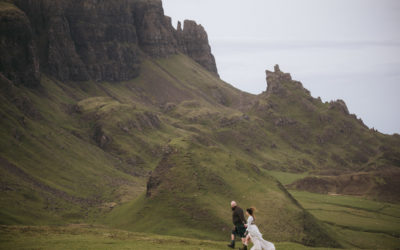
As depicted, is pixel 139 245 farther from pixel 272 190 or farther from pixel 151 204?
pixel 272 190

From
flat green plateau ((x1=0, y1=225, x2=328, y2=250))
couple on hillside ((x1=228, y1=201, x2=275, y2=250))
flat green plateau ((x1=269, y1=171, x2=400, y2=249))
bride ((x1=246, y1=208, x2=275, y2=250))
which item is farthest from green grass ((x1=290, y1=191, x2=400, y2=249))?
bride ((x1=246, y1=208, x2=275, y2=250))

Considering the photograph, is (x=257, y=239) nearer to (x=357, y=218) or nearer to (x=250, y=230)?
(x=250, y=230)

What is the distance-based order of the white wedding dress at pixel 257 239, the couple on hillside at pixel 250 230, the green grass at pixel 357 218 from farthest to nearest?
the green grass at pixel 357 218, the couple on hillside at pixel 250 230, the white wedding dress at pixel 257 239

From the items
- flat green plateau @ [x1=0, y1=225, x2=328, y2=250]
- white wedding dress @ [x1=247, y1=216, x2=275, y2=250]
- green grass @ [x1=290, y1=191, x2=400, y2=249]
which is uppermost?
white wedding dress @ [x1=247, y1=216, x2=275, y2=250]

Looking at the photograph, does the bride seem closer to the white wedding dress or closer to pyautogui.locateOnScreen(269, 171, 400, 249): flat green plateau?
the white wedding dress

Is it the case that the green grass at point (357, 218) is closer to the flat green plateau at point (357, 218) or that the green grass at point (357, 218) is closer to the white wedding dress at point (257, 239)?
the flat green plateau at point (357, 218)

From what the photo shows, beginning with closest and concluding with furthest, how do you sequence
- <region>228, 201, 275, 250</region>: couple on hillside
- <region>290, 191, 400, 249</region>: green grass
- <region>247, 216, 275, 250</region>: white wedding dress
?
<region>247, 216, 275, 250</region>: white wedding dress → <region>228, 201, 275, 250</region>: couple on hillside → <region>290, 191, 400, 249</region>: green grass

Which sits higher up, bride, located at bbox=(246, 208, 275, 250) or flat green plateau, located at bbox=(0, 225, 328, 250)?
bride, located at bbox=(246, 208, 275, 250)

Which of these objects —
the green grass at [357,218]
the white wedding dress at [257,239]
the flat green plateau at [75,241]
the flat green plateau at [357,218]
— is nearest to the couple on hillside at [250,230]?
the white wedding dress at [257,239]

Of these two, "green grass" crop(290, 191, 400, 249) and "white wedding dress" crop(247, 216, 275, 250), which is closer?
"white wedding dress" crop(247, 216, 275, 250)

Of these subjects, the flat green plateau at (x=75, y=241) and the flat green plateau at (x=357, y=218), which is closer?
the flat green plateau at (x=75, y=241)

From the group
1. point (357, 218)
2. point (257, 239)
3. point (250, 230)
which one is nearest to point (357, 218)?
A: point (357, 218)

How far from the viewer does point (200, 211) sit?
298ft

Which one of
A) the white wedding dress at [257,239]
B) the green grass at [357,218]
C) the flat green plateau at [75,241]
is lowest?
the green grass at [357,218]
